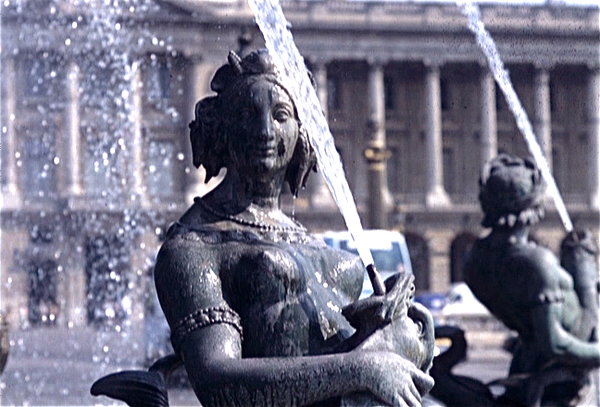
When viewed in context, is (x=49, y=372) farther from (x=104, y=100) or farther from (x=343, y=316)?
(x=343, y=316)

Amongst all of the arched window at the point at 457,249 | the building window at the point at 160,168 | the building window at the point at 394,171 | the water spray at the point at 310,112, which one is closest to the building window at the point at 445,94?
the building window at the point at 394,171

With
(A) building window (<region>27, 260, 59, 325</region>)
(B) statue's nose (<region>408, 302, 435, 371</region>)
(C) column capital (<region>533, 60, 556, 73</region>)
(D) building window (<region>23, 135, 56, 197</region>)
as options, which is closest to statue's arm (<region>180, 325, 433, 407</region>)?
(B) statue's nose (<region>408, 302, 435, 371</region>)

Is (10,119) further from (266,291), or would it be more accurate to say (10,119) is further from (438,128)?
(438,128)

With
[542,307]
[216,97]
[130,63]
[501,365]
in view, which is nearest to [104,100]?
[130,63]

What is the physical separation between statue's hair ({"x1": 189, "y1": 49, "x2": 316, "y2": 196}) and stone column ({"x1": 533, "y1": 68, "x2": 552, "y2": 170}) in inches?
1920

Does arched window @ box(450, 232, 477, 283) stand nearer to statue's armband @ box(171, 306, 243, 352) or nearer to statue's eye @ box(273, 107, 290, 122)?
statue's eye @ box(273, 107, 290, 122)

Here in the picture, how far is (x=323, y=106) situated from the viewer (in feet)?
95.1

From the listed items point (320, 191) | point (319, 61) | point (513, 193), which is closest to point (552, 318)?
point (513, 193)

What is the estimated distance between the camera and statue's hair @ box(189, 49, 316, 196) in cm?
299

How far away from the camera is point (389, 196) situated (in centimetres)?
6028

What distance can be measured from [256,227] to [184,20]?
41.1 meters

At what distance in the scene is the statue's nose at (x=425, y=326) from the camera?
2.85 meters

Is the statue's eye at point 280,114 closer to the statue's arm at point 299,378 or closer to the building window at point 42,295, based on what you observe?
the statue's arm at point 299,378

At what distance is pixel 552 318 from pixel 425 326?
2.63m
